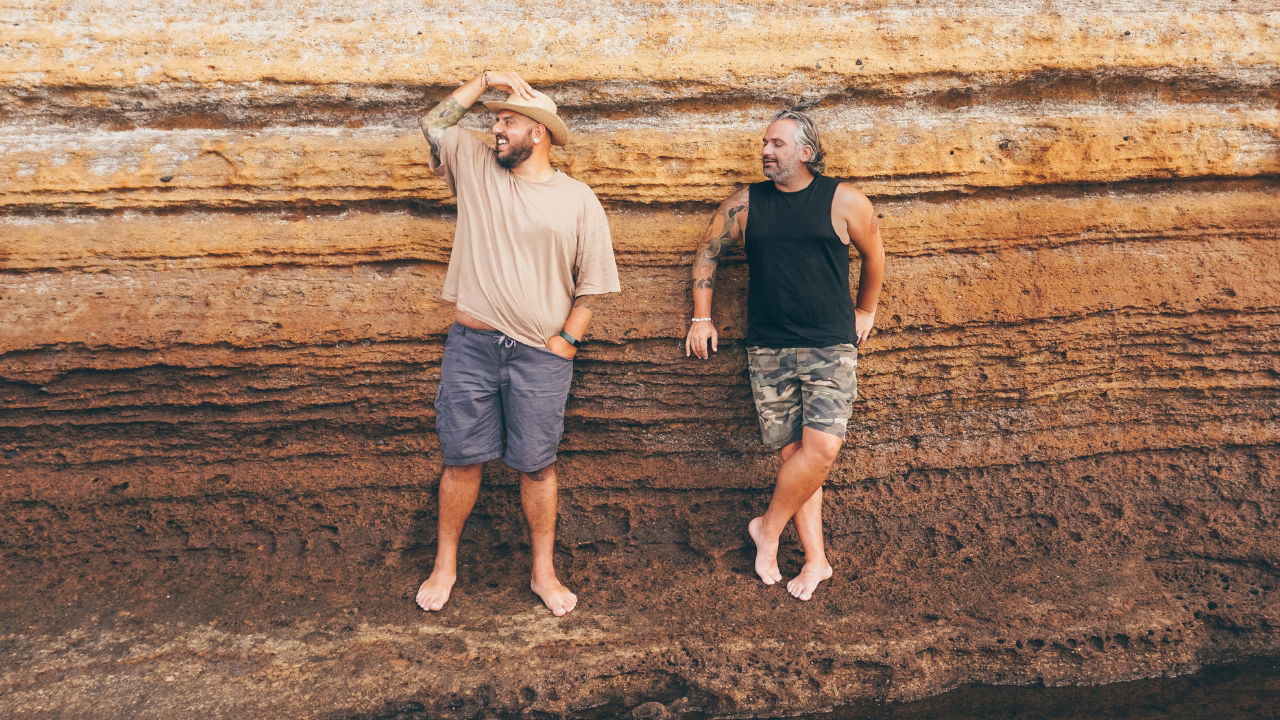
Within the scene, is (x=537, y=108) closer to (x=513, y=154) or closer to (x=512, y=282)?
(x=513, y=154)

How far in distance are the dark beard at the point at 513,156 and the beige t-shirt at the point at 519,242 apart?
0.12ft

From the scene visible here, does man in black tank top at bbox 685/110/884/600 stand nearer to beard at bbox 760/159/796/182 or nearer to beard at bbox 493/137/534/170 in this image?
beard at bbox 760/159/796/182

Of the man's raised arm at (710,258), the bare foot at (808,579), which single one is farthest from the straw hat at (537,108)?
the bare foot at (808,579)

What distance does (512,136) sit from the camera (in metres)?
3.04

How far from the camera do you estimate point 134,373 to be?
11.4 feet

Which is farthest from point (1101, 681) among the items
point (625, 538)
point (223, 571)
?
point (223, 571)

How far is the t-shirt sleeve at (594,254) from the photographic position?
3.15 meters

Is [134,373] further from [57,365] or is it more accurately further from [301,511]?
[301,511]

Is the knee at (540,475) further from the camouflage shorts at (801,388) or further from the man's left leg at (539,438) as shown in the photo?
the camouflage shorts at (801,388)

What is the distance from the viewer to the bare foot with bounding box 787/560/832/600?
3.49m

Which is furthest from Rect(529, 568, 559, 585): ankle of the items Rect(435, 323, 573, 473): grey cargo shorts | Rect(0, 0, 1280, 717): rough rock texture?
Rect(435, 323, 573, 473): grey cargo shorts

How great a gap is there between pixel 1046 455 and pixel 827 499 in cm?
89

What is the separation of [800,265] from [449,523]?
4.93 feet

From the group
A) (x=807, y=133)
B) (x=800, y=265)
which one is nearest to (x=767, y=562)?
(x=800, y=265)
